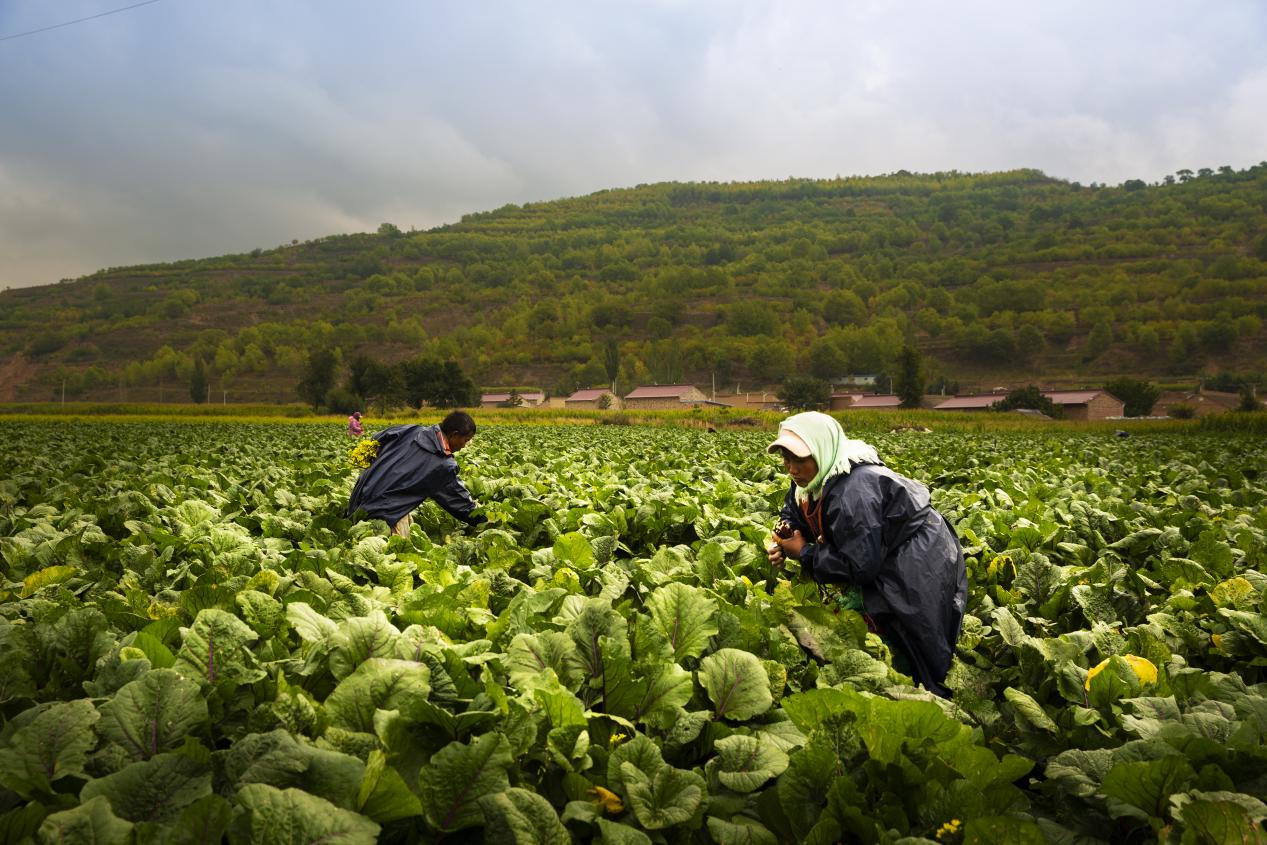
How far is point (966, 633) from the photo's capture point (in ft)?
13.2

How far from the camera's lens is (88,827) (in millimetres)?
1342

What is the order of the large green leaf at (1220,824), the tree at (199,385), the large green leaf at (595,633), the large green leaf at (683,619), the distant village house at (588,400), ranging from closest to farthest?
1. the large green leaf at (1220,824)
2. the large green leaf at (595,633)
3. the large green leaf at (683,619)
4. the distant village house at (588,400)
5. the tree at (199,385)

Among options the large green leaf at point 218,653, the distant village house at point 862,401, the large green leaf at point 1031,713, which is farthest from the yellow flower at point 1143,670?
the distant village house at point 862,401

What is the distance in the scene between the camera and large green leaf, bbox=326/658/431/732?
1928mm

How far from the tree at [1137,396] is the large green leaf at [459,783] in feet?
283

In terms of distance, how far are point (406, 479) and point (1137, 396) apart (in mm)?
86356

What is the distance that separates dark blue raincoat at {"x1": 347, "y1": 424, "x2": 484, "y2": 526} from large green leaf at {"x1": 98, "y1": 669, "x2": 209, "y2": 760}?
176 inches

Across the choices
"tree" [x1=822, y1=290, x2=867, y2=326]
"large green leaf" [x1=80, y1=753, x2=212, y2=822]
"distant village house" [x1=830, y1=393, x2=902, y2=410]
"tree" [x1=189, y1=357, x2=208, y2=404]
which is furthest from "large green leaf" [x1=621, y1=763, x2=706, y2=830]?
"tree" [x1=822, y1=290, x2=867, y2=326]

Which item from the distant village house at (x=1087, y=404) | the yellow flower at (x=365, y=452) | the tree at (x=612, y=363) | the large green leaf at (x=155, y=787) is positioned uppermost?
the tree at (x=612, y=363)

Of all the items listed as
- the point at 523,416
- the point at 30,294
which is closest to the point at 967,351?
the point at 523,416

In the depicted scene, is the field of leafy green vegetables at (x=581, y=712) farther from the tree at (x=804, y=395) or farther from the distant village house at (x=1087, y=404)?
the distant village house at (x=1087, y=404)

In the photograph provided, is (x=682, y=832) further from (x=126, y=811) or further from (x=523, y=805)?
(x=126, y=811)

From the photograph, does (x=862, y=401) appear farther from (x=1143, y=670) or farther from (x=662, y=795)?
(x=662, y=795)

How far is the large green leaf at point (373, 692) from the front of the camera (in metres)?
1.93
